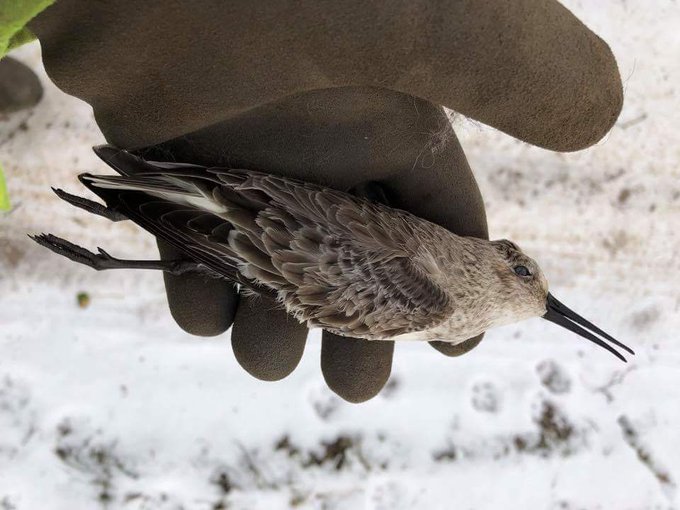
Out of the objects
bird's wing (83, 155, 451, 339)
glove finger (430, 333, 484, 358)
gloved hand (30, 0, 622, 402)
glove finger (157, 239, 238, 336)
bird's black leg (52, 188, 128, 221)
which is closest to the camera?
gloved hand (30, 0, 622, 402)

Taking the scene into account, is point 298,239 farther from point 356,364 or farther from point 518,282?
point 518,282

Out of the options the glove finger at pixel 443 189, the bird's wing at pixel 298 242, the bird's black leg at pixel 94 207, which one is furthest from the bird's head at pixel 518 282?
the bird's black leg at pixel 94 207

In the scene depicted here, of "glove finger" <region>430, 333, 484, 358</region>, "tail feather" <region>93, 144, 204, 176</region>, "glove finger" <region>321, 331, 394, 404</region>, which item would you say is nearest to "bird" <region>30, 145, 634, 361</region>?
"tail feather" <region>93, 144, 204, 176</region>

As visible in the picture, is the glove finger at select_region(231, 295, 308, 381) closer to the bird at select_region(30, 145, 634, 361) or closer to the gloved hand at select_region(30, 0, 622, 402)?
the bird at select_region(30, 145, 634, 361)

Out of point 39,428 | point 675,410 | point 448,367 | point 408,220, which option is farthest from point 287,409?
point 675,410

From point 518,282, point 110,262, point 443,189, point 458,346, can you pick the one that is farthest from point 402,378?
point 110,262

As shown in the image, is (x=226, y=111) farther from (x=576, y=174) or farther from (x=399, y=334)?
(x=576, y=174)
